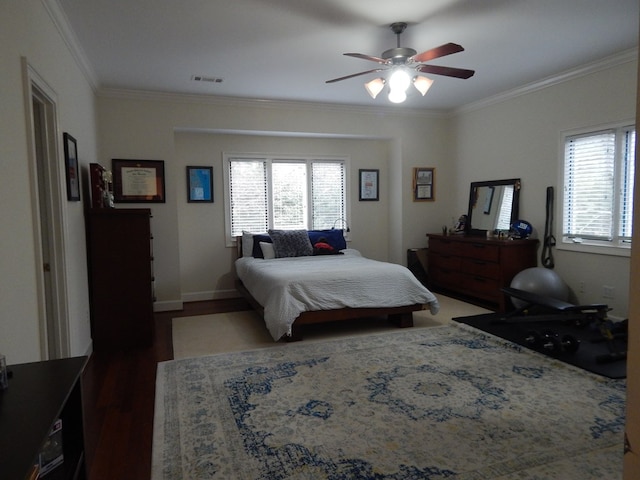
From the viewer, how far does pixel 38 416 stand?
44.0 inches

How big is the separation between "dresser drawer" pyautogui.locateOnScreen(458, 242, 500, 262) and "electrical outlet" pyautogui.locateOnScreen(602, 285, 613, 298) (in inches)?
42.4

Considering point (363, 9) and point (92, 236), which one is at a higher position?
point (363, 9)

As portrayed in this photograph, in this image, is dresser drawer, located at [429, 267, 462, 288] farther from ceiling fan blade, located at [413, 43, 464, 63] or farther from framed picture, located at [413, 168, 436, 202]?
ceiling fan blade, located at [413, 43, 464, 63]

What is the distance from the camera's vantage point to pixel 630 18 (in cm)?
329

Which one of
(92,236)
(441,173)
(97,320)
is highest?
(441,173)

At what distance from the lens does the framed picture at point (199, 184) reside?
18.9ft

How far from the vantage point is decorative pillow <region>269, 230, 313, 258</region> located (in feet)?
18.0

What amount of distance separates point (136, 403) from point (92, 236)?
1.78m

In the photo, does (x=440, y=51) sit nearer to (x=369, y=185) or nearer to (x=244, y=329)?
(x=244, y=329)


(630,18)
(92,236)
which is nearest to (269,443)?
(92,236)

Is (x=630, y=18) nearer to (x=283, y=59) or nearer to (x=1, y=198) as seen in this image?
(x=283, y=59)

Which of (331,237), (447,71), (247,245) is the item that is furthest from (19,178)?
(331,237)

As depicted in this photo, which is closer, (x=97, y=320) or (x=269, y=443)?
(x=269, y=443)

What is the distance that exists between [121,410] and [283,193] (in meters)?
4.07
